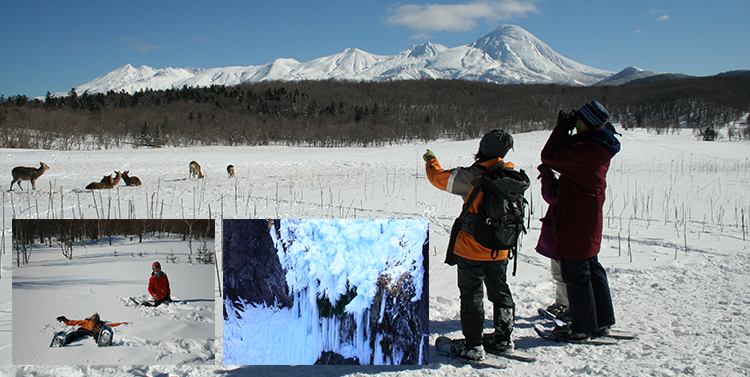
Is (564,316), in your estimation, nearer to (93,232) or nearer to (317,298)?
(317,298)

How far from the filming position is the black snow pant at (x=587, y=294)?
2980 mm

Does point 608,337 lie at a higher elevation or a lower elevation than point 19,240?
lower

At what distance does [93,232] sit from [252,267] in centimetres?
121

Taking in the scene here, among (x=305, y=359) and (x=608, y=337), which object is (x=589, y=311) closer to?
(x=608, y=337)

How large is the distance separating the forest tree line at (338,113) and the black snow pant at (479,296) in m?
35.2

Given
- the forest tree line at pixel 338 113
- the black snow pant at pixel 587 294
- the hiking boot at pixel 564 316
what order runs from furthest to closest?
the forest tree line at pixel 338 113 < the hiking boot at pixel 564 316 < the black snow pant at pixel 587 294

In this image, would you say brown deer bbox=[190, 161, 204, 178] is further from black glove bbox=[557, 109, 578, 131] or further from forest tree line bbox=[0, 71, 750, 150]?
forest tree line bbox=[0, 71, 750, 150]

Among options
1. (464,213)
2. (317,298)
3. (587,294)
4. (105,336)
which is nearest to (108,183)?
(105,336)

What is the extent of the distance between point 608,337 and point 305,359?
2.38m

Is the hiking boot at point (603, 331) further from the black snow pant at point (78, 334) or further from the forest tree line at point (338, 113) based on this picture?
the forest tree line at point (338, 113)

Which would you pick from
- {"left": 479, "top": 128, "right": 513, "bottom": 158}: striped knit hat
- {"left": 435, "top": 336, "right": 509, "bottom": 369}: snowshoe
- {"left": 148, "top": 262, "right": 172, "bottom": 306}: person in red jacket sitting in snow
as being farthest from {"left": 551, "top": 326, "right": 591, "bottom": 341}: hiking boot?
{"left": 148, "top": 262, "right": 172, "bottom": 306}: person in red jacket sitting in snow

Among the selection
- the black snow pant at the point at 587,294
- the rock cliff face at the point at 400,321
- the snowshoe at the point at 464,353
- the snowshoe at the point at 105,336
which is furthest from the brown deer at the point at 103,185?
the black snow pant at the point at 587,294

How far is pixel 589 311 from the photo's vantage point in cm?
297

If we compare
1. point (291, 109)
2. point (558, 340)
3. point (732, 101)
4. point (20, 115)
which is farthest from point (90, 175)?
point (732, 101)
